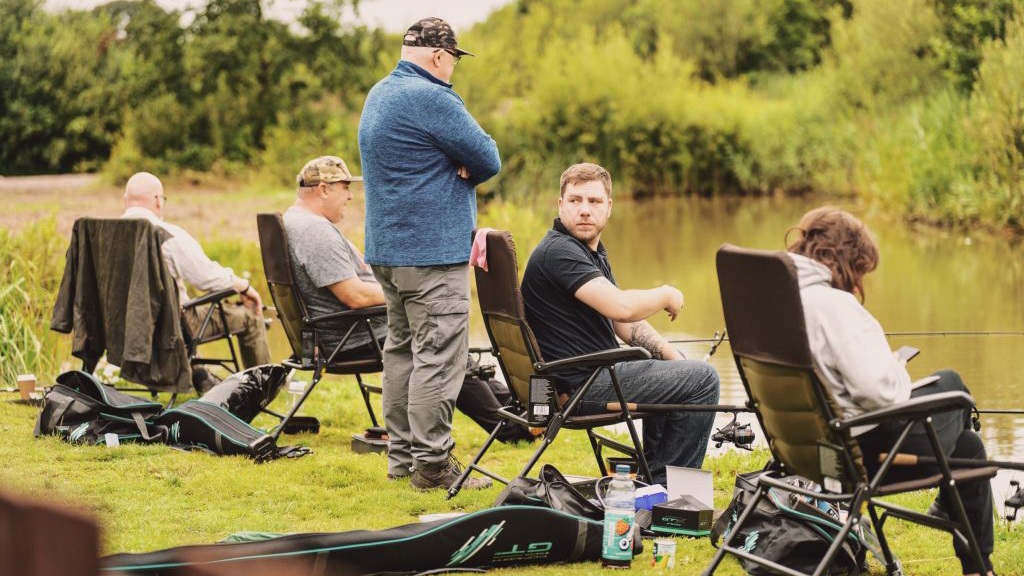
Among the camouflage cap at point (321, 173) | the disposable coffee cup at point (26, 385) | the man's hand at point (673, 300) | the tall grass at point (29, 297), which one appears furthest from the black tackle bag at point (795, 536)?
the tall grass at point (29, 297)

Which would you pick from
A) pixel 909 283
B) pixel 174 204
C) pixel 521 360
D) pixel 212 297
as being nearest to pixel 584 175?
pixel 521 360

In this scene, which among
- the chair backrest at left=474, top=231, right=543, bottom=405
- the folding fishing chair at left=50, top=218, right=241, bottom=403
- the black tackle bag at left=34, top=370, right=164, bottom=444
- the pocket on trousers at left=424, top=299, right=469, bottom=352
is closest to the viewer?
the chair backrest at left=474, top=231, right=543, bottom=405

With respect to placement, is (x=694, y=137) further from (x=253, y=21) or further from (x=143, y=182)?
(x=143, y=182)

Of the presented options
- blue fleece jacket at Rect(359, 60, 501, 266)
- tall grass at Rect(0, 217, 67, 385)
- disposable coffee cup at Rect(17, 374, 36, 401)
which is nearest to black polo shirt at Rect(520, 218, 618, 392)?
blue fleece jacket at Rect(359, 60, 501, 266)

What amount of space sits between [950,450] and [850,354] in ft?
1.41

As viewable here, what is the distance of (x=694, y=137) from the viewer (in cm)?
2686

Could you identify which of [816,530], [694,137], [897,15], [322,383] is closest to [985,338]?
[322,383]

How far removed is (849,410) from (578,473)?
6.68 ft

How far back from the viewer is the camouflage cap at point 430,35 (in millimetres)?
4621

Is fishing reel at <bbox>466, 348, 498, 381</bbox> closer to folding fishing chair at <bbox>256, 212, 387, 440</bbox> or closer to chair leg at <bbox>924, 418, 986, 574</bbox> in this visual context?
folding fishing chair at <bbox>256, 212, 387, 440</bbox>

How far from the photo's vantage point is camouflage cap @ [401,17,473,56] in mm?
4621

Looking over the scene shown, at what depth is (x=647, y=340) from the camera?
15.8 feet

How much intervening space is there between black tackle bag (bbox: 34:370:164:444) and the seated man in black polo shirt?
Result: 2029mm

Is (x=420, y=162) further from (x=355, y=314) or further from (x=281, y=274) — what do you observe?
(x=281, y=274)
